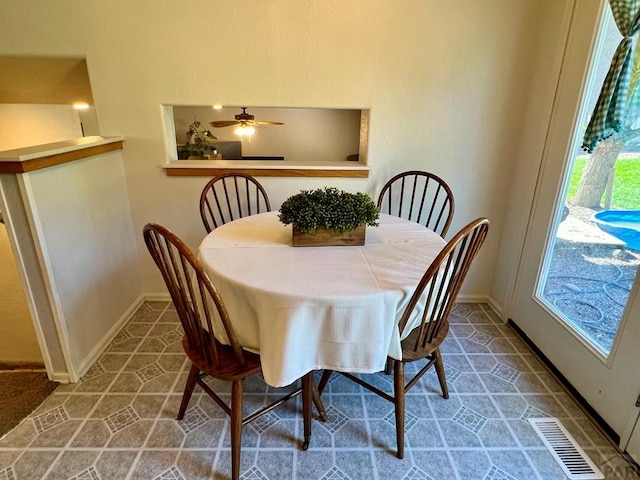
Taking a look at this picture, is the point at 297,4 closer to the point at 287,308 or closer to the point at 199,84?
the point at 199,84

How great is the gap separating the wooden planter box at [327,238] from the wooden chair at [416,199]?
2.55 feet

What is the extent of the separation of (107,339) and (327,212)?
1.58 metres

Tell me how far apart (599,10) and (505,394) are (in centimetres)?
189

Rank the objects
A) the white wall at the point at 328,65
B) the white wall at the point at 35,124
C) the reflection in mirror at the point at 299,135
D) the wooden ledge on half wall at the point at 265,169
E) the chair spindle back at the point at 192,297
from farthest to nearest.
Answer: the reflection in mirror at the point at 299,135 → the white wall at the point at 35,124 → the wooden ledge on half wall at the point at 265,169 → the white wall at the point at 328,65 → the chair spindle back at the point at 192,297

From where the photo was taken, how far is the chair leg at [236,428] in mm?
1306

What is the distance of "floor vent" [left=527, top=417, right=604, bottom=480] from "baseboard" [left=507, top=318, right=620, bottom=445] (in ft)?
0.54

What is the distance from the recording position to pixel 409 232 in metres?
1.78

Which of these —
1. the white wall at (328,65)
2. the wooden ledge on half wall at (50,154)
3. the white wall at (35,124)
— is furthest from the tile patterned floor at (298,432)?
the white wall at (35,124)

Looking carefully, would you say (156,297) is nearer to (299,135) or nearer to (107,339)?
(107,339)

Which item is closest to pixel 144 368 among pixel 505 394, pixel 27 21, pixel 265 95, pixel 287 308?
pixel 287 308

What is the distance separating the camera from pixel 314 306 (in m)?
1.18

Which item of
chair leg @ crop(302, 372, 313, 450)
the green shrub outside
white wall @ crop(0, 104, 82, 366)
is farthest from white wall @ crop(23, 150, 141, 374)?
the green shrub outside

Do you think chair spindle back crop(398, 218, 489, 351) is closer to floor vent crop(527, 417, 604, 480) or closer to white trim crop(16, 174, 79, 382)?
floor vent crop(527, 417, 604, 480)

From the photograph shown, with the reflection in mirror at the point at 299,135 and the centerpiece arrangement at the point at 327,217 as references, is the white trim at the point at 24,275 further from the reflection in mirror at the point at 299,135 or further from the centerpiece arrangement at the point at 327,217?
the reflection in mirror at the point at 299,135
